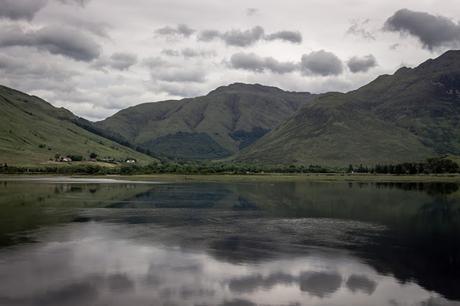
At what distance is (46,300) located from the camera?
1321 inches

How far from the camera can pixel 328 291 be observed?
37.1m

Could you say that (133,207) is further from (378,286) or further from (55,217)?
(378,286)

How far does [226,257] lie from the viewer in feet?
158

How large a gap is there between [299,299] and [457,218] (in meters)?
56.4

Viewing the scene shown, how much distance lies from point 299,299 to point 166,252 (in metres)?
19.2

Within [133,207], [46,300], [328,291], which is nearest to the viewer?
[46,300]

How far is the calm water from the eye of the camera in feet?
117

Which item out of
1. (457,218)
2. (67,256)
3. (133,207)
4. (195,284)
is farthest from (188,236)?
(457,218)

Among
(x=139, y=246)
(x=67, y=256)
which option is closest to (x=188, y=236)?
(x=139, y=246)

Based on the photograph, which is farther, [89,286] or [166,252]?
[166,252]

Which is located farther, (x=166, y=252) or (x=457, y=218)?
(x=457, y=218)

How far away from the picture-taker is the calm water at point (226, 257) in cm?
3575

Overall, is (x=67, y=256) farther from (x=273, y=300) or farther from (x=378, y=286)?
(x=378, y=286)

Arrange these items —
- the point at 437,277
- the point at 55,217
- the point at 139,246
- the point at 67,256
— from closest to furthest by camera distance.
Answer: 1. the point at 437,277
2. the point at 67,256
3. the point at 139,246
4. the point at 55,217
